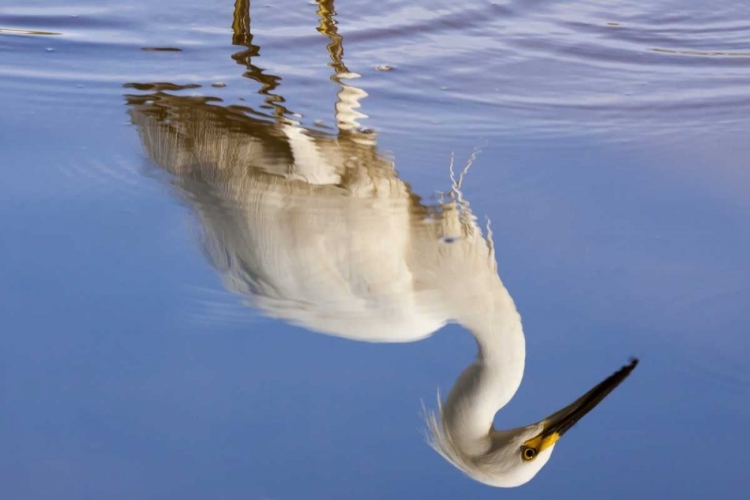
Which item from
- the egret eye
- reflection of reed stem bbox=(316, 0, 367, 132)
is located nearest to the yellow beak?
the egret eye

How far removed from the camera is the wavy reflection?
2242mm

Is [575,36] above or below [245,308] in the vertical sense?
above

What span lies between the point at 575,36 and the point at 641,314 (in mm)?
2286

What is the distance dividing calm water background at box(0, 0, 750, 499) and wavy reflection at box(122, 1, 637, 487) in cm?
5

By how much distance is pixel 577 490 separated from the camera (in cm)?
189

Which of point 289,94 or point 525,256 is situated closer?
point 525,256

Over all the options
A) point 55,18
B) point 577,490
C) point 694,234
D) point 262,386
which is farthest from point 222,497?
point 55,18

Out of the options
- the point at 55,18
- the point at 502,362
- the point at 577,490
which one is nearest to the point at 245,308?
the point at 502,362

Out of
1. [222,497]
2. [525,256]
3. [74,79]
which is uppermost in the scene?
[74,79]

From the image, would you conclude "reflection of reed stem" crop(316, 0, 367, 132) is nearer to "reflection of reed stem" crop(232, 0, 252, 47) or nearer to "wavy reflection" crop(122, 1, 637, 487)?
"wavy reflection" crop(122, 1, 637, 487)

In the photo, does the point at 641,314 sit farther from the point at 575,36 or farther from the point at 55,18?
the point at 55,18

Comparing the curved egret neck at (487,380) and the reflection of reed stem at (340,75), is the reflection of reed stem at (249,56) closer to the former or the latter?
the reflection of reed stem at (340,75)

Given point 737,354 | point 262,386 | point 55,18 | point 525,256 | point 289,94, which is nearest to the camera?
point 262,386

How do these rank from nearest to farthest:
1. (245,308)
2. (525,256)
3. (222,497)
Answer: (222,497) < (245,308) < (525,256)
